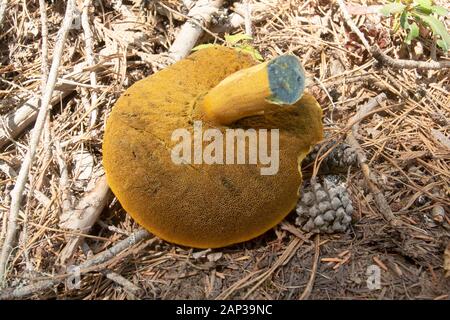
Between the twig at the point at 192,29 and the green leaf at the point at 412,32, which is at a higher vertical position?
the twig at the point at 192,29

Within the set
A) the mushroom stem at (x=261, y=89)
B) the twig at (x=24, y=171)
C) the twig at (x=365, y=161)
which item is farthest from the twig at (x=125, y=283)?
the twig at (x=365, y=161)

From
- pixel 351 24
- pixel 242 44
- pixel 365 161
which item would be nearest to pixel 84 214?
pixel 242 44

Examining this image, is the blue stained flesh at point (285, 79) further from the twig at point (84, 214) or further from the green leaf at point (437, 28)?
the green leaf at point (437, 28)

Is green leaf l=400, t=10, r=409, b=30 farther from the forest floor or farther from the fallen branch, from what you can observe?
the fallen branch

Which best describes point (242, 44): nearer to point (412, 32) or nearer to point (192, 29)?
point (192, 29)

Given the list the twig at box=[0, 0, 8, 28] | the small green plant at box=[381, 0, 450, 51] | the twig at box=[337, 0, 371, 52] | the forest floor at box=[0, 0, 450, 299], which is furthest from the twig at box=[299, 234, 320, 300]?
the twig at box=[0, 0, 8, 28]
